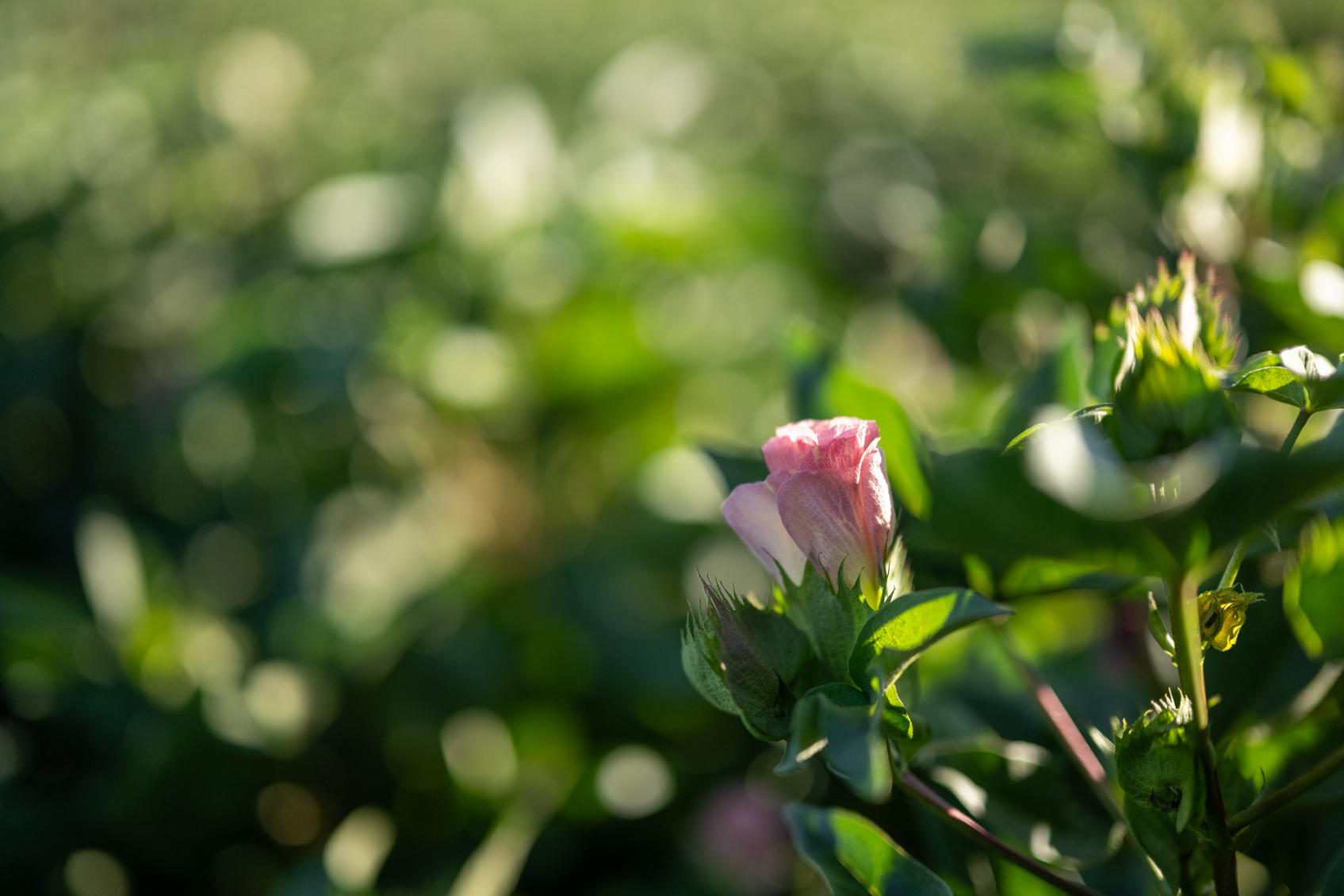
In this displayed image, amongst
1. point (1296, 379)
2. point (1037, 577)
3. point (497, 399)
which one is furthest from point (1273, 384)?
point (497, 399)

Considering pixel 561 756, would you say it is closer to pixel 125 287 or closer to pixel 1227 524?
pixel 1227 524

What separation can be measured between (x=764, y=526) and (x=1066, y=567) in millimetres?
116

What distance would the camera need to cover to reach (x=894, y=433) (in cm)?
43

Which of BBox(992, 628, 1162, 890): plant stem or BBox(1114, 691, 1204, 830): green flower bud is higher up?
BBox(1114, 691, 1204, 830): green flower bud

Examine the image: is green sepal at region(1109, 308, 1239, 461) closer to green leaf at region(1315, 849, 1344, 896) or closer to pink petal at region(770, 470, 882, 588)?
pink petal at region(770, 470, 882, 588)

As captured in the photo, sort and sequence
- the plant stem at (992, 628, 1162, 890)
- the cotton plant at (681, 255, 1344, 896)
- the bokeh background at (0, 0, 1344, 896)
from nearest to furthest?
the cotton plant at (681, 255, 1344, 896)
the plant stem at (992, 628, 1162, 890)
the bokeh background at (0, 0, 1344, 896)

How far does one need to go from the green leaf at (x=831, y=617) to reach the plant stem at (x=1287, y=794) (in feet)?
0.44

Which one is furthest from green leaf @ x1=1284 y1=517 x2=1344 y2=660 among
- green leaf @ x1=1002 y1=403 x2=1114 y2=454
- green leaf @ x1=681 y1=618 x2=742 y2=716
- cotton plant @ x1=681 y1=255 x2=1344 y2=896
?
green leaf @ x1=681 y1=618 x2=742 y2=716

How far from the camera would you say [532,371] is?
1.11 metres

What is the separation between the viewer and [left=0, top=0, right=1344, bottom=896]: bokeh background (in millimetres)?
685

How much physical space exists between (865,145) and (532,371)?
698 millimetres

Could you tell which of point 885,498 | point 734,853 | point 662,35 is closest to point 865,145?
point 734,853

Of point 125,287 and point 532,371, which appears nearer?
point 532,371

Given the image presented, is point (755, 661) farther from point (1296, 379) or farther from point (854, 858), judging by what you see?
point (1296, 379)
